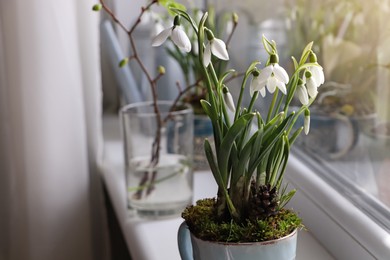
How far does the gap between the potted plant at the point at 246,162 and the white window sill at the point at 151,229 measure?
0.20 meters

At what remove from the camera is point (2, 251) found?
1.20 m

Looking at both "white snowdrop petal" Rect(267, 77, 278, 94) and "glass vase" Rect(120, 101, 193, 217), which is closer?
"white snowdrop petal" Rect(267, 77, 278, 94)

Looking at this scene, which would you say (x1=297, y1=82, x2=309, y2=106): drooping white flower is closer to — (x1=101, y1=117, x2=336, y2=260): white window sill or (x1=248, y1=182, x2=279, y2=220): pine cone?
(x1=248, y1=182, x2=279, y2=220): pine cone

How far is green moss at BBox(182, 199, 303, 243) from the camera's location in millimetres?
671

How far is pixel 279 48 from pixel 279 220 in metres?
0.66

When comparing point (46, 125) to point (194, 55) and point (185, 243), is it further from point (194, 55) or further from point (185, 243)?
point (185, 243)

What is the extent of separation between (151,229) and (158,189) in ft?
0.24

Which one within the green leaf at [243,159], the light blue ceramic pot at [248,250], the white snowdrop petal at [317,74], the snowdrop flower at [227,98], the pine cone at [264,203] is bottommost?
the light blue ceramic pot at [248,250]

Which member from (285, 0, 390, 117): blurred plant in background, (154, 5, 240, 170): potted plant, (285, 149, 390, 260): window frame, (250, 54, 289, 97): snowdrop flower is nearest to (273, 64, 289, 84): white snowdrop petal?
(250, 54, 289, 97): snowdrop flower

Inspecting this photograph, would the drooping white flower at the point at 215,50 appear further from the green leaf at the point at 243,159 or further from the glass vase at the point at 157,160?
the glass vase at the point at 157,160

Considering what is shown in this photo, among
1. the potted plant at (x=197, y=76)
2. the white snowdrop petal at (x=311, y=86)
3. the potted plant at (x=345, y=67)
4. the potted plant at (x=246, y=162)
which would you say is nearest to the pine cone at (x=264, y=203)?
the potted plant at (x=246, y=162)

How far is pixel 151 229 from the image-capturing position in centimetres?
100

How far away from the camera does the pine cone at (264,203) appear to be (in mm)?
682

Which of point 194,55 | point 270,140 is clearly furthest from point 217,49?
point 194,55
